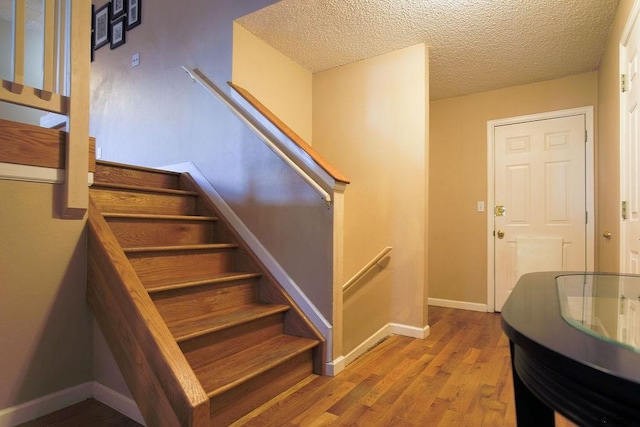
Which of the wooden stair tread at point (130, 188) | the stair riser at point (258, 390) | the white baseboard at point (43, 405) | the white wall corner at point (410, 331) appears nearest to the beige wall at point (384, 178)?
the white wall corner at point (410, 331)

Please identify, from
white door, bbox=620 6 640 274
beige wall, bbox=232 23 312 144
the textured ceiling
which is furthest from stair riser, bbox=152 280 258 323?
white door, bbox=620 6 640 274

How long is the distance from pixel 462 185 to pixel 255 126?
232 cm

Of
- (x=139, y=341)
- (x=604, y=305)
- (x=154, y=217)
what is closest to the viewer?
(x=604, y=305)

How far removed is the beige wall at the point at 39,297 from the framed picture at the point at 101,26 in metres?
2.93

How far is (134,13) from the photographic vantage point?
339 cm

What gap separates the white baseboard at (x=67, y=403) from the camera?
1.47 metres

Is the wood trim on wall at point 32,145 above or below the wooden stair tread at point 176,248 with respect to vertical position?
above

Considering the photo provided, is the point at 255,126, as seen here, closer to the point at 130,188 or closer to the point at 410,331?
the point at 130,188

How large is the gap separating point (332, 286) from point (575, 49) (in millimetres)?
2641

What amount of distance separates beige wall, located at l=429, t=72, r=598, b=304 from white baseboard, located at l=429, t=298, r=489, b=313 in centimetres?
4

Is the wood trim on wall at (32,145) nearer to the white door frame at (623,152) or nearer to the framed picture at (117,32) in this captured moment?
the framed picture at (117,32)

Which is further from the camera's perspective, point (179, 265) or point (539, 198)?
point (539, 198)

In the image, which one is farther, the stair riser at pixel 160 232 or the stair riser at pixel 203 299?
the stair riser at pixel 160 232

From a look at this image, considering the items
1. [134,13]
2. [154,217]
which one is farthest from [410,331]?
[134,13]
